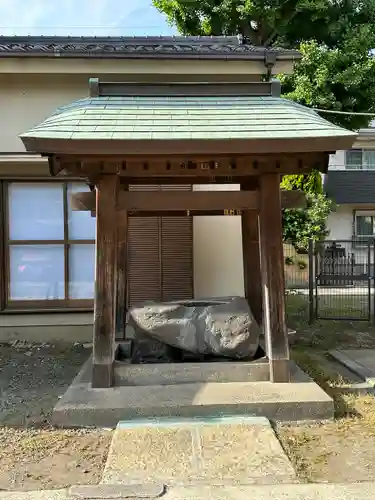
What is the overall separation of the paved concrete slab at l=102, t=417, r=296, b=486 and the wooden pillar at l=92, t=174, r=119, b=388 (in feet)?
2.23

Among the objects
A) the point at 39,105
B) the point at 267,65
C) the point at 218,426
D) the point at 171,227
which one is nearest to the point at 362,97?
the point at 267,65

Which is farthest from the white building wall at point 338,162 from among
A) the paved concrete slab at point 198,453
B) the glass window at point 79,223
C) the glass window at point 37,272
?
the paved concrete slab at point 198,453

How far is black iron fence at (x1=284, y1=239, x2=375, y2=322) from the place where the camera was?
30.4 ft

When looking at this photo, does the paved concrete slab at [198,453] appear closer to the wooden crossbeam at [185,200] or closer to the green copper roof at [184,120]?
the wooden crossbeam at [185,200]

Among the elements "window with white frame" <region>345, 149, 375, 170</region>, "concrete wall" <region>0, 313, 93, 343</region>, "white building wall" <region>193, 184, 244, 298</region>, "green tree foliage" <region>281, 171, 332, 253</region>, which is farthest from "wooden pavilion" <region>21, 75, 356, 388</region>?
"window with white frame" <region>345, 149, 375, 170</region>

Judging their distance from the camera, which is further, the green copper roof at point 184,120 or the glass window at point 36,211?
the glass window at point 36,211

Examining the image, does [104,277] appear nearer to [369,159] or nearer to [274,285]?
[274,285]

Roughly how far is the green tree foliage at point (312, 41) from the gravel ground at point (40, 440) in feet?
33.3

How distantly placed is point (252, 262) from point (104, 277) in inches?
90.7

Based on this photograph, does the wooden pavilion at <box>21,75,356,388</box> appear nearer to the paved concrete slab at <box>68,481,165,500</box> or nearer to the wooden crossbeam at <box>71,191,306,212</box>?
the wooden crossbeam at <box>71,191,306,212</box>

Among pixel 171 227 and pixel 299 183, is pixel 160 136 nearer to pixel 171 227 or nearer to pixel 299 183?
pixel 171 227

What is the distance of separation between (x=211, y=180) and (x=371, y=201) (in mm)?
16241

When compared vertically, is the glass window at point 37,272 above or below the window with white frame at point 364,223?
below

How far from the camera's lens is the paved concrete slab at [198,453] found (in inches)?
128
